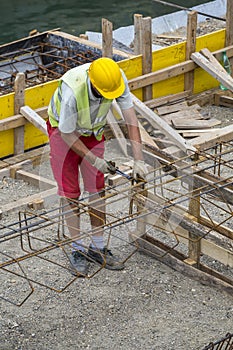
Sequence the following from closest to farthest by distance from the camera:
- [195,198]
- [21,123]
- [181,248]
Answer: [195,198], [181,248], [21,123]

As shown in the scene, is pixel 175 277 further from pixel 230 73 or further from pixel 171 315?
pixel 230 73

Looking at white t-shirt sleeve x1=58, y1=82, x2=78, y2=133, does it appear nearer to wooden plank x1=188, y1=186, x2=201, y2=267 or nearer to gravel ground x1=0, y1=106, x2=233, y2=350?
wooden plank x1=188, y1=186, x2=201, y2=267

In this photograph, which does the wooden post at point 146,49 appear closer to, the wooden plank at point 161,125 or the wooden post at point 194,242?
the wooden plank at point 161,125

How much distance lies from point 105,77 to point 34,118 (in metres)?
3.08

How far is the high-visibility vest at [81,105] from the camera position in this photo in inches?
263

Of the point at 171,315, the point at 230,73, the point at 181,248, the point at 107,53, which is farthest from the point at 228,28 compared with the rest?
the point at 171,315

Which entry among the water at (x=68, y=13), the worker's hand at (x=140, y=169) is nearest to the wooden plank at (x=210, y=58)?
the worker's hand at (x=140, y=169)

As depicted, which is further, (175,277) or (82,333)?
(175,277)

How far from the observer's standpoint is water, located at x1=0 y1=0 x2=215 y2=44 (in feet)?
61.2

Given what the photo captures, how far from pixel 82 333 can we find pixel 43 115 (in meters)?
4.03

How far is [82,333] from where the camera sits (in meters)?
6.51

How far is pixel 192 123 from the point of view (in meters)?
10.4

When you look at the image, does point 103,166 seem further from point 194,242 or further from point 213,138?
point 213,138

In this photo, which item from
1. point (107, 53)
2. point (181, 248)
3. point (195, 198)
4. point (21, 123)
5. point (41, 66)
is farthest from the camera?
point (41, 66)
